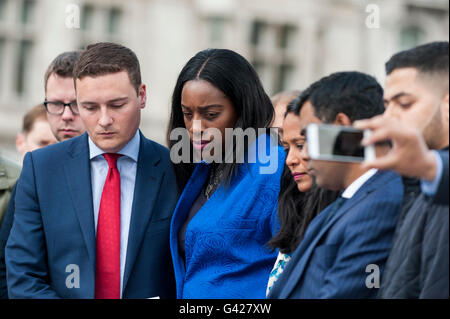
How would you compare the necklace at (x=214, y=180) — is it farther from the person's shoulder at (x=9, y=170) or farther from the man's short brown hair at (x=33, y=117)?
the man's short brown hair at (x=33, y=117)

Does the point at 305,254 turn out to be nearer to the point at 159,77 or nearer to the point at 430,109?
the point at 430,109

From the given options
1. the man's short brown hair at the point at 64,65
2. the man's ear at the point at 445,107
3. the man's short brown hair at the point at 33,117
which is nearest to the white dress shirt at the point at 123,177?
the man's short brown hair at the point at 64,65

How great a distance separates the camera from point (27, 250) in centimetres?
315

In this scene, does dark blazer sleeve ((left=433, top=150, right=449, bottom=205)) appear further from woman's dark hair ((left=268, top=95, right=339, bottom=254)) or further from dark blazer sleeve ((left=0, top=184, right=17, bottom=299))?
dark blazer sleeve ((left=0, top=184, right=17, bottom=299))

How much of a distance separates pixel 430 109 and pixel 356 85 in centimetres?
54

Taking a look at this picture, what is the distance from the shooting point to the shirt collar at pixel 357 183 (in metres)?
2.64

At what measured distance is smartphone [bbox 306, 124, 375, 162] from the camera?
7.28ft

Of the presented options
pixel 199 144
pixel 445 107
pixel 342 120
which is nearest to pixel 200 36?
pixel 199 144

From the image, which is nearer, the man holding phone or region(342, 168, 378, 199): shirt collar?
the man holding phone

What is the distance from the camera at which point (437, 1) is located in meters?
16.2

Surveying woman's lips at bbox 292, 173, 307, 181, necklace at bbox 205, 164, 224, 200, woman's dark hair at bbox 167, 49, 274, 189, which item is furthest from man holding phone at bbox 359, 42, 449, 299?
necklace at bbox 205, 164, 224, 200

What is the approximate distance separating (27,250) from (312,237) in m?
1.24

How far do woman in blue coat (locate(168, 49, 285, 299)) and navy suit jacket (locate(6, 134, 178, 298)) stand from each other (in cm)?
11

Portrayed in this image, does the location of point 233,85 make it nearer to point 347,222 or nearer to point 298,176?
point 298,176
